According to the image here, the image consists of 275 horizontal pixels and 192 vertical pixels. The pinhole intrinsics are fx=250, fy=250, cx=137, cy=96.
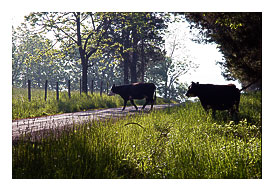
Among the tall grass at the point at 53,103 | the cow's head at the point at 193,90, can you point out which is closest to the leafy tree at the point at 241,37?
the cow's head at the point at 193,90

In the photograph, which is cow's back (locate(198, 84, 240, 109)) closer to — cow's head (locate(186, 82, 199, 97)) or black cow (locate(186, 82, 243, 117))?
black cow (locate(186, 82, 243, 117))

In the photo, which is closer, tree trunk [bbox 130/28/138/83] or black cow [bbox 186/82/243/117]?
black cow [bbox 186/82/243/117]

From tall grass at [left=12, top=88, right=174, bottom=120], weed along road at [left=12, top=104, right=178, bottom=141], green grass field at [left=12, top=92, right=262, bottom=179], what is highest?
tall grass at [left=12, top=88, right=174, bottom=120]

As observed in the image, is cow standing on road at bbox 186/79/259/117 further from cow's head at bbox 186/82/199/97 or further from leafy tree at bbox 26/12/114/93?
leafy tree at bbox 26/12/114/93

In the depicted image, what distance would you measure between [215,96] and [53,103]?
8.50 metres

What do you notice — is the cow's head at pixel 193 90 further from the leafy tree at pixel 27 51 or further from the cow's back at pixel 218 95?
the leafy tree at pixel 27 51

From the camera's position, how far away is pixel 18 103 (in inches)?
441

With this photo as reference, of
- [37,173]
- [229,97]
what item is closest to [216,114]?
[229,97]

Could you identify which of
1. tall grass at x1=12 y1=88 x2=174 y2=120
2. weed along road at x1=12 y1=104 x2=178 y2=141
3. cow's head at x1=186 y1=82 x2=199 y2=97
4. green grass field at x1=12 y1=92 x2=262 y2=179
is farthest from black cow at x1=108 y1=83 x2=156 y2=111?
green grass field at x1=12 y1=92 x2=262 y2=179

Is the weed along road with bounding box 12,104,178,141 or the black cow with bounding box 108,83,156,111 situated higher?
the black cow with bounding box 108,83,156,111

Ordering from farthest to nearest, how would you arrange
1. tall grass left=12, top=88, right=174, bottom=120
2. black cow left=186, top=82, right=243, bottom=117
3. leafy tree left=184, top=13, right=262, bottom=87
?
tall grass left=12, top=88, right=174, bottom=120
black cow left=186, top=82, right=243, bottom=117
leafy tree left=184, top=13, right=262, bottom=87

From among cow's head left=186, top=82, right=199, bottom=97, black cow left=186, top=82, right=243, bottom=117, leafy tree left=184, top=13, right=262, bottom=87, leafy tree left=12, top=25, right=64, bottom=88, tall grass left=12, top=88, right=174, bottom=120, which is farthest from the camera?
leafy tree left=12, top=25, right=64, bottom=88

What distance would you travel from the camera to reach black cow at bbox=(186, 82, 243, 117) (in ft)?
31.9

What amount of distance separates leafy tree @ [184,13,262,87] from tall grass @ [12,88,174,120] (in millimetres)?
7865
